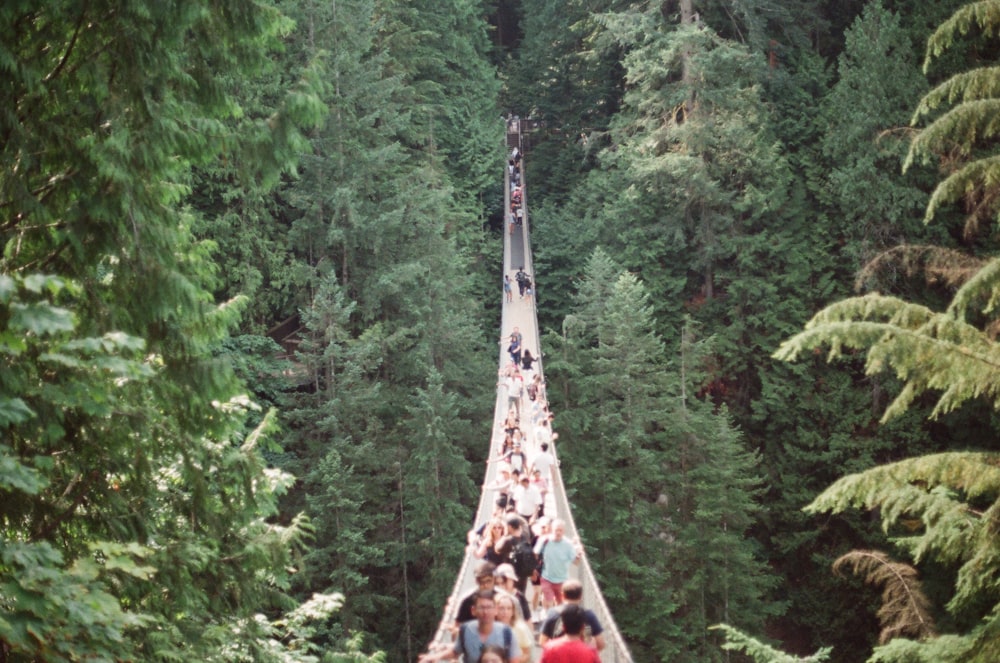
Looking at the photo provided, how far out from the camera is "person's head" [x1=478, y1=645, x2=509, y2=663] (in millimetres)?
3826

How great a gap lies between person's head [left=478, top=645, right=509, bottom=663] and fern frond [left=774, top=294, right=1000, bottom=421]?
1.88 metres

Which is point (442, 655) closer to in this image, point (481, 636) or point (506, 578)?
point (481, 636)

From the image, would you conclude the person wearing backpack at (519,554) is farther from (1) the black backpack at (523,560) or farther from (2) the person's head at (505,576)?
(2) the person's head at (505,576)

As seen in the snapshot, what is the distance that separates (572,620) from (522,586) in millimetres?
2036

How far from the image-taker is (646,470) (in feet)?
53.4

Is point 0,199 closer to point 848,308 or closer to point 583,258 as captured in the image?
point 848,308

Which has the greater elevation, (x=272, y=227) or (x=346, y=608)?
(x=272, y=227)

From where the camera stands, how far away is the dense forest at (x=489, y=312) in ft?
13.1

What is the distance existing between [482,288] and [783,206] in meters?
7.71

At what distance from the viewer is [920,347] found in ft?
13.0

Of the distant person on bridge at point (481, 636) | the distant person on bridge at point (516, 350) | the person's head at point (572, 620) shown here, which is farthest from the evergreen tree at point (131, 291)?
the distant person on bridge at point (516, 350)

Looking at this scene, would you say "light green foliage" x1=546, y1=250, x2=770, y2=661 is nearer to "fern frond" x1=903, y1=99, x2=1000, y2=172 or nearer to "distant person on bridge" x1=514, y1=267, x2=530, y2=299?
"distant person on bridge" x1=514, y1=267, x2=530, y2=299

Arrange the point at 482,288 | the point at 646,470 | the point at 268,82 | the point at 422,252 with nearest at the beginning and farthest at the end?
the point at 646,470 → the point at 268,82 → the point at 422,252 → the point at 482,288

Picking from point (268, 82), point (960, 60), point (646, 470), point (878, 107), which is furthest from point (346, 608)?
point (960, 60)
